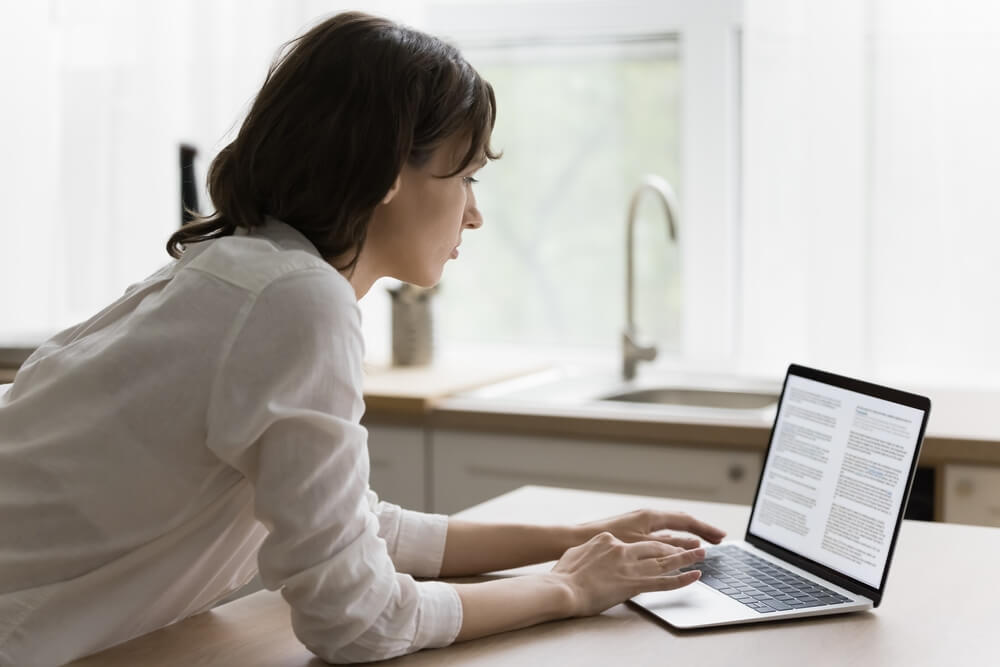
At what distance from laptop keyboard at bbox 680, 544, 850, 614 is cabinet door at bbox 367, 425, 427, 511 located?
95 centimetres

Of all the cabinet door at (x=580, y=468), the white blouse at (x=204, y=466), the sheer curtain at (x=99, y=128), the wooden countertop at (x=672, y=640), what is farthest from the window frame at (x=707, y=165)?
the white blouse at (x=204, y=466)

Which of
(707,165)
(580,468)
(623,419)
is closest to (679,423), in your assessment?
(623,419)

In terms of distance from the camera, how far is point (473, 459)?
2115 millimetres

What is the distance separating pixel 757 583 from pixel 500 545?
0.28 metres

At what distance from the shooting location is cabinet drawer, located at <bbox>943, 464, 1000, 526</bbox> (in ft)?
5.88

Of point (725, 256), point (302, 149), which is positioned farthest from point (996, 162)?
point (302, 149)

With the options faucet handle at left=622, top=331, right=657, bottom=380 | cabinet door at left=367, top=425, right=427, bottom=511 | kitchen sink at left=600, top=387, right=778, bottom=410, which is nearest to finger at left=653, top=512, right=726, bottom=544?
cabinet door at left=367, top=425, right=427, bottom=511

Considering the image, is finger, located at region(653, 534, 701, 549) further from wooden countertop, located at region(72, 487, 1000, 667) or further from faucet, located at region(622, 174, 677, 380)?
faucet, located at region(622, 174, 677, 380)

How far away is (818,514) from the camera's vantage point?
47.0 inches

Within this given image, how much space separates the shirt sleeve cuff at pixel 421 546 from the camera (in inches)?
48.4

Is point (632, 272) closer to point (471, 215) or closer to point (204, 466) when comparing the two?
point (471, 215)

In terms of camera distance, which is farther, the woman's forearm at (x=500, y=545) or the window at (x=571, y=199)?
the window at (x=571, y=199)

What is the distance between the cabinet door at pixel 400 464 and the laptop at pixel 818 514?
0.94 meters

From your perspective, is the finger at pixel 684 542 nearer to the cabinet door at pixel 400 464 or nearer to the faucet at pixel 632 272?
the cabinet door at pixel 400 464
